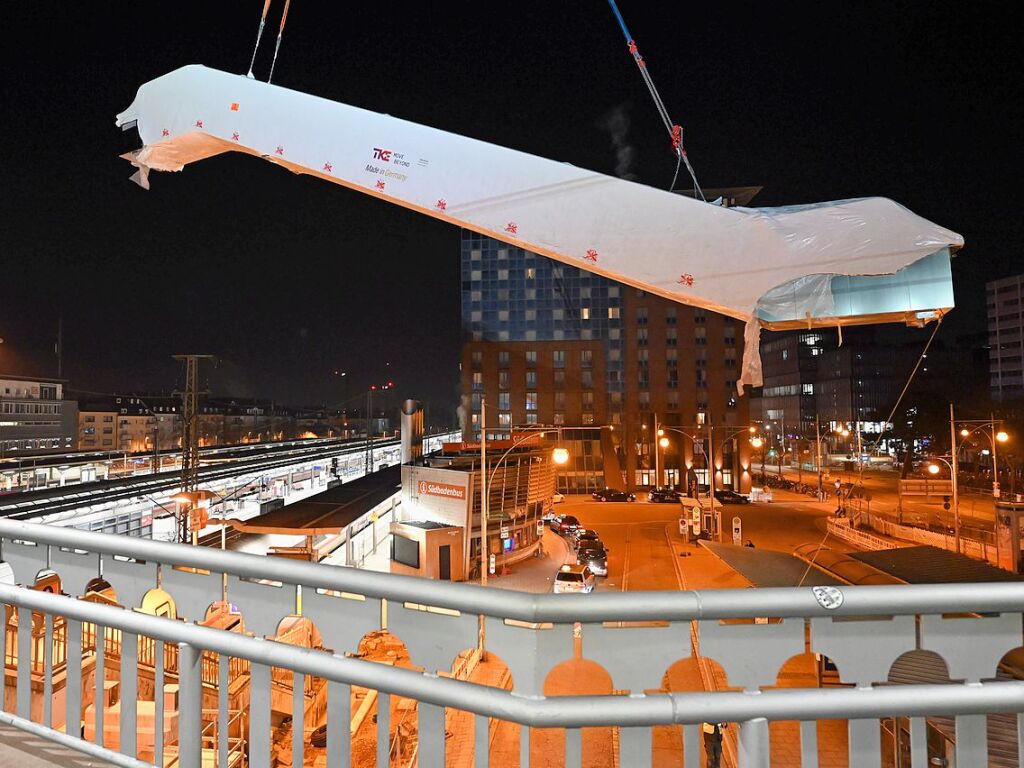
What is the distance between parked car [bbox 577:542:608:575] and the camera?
24734mm

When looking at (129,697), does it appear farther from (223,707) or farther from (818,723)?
(818,723)

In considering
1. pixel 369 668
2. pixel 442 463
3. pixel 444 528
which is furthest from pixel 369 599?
pixel 442 463

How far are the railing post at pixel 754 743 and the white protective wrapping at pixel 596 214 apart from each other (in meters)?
3.00

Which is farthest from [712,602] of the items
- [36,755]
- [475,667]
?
[36,755]

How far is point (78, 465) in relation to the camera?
36.9 metres

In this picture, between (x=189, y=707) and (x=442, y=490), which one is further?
(x=442, y=490)

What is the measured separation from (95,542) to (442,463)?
26.9 m

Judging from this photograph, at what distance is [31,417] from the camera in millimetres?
53094

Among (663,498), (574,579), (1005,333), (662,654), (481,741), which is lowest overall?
(663,498)

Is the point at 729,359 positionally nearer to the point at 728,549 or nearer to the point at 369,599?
the point at 728,549

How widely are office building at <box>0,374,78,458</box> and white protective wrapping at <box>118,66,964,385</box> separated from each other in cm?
5750

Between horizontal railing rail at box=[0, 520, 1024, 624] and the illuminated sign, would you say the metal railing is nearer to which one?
horizontal railing rail at box=[0, 520, 1024, 624]

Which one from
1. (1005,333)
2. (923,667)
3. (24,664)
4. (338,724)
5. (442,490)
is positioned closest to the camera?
(338,724)

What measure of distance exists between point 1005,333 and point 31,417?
129m
